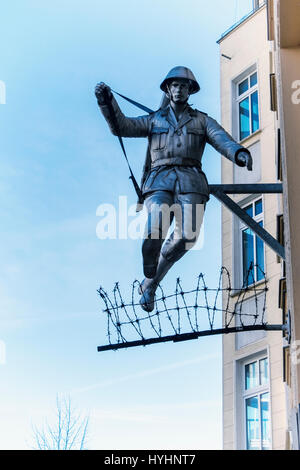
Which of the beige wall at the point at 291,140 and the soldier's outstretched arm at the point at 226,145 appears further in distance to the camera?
the soldier's outstretched arm at the point at 226,145

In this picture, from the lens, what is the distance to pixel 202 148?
826 centimetres

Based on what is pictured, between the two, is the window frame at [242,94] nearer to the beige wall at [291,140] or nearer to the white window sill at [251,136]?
the white window sill at [251,136]

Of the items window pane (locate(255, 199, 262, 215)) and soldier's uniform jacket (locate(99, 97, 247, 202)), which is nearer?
soldier's uniform jacket (locate(99, 97, 247, 202))

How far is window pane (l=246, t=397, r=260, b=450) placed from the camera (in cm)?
1596

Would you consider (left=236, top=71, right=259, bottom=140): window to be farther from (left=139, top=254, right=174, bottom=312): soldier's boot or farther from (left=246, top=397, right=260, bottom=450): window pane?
(left=139, top=254, right=174, bottom=312): soldier's boot

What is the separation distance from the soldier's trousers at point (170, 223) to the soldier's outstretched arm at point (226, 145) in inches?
15.9

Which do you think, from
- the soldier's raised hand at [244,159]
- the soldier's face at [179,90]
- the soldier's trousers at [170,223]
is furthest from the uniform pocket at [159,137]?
the soldier's raised hand at [244,159]

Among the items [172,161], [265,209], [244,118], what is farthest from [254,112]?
[172,161]

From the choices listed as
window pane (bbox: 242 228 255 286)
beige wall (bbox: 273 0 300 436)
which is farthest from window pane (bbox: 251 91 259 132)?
beige wall (bbox: 273 0 300 436)

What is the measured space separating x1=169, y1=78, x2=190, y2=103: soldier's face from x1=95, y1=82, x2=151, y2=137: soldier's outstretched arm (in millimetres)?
275

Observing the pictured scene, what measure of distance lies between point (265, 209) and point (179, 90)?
8537mm

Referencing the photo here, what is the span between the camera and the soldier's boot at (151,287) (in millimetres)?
7945

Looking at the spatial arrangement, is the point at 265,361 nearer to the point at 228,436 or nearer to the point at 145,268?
the point at 228,436

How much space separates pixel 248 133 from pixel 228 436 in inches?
216
